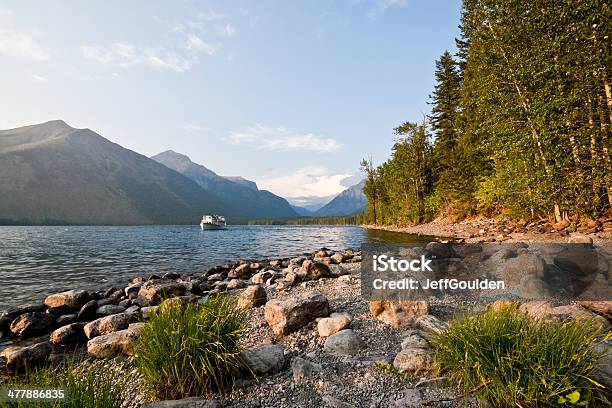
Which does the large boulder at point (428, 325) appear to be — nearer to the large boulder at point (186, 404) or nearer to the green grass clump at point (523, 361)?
the green grass clump at point (523, 361)

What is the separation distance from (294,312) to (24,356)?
6706 millimetres

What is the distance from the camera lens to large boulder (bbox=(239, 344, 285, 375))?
4.77 m

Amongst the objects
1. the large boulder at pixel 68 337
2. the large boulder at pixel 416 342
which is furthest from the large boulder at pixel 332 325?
the large boulder at pixel 68 337

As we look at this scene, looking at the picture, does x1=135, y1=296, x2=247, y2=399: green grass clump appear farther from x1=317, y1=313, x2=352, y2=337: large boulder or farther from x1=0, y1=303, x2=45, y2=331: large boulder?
x1=0, y1=303, x2=45, y2=331: large boulder

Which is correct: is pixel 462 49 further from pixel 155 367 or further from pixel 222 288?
pixel 155 367

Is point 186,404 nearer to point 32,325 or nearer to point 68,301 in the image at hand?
point 32,325

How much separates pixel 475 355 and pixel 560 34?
20798 mm

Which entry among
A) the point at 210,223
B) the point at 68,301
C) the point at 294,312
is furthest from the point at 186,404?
the point at 210,223

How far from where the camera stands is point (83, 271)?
21172 mm


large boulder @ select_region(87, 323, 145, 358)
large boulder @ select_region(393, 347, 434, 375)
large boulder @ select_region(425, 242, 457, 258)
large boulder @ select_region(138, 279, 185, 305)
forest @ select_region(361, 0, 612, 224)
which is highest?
forest @ select_region(361, 0, 612, 224)

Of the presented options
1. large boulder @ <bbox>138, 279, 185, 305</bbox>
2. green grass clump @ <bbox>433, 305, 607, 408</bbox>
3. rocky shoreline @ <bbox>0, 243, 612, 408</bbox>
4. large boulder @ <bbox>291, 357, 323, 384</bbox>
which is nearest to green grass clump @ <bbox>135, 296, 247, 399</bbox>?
rocky shoreline @ <bbox>0, 243, 612, 408</bbox>

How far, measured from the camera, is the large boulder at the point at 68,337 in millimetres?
8266

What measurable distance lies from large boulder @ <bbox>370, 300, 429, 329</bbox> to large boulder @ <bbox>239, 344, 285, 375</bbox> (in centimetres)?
274

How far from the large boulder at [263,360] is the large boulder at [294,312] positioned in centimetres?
135
